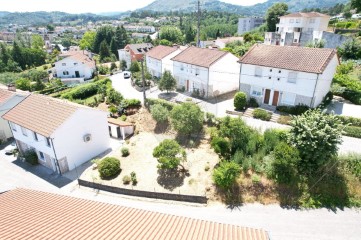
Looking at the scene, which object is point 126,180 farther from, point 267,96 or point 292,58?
point 292,58

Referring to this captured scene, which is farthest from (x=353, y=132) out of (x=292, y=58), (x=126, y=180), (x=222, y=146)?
(x=126, y=180)

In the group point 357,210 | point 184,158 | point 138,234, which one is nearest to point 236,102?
point 184,158

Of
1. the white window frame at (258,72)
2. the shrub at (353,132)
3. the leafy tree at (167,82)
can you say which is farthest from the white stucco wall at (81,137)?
the shrub at (353,132)

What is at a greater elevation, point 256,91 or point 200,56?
point 200,56

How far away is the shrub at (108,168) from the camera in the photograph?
25.4m

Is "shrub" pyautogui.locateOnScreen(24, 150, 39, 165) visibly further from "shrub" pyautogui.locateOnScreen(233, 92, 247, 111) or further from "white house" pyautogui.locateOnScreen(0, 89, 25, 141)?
"shrub" pyautogui.locateOnScreen(233, 92, 247, 111)

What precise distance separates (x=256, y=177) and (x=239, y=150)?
10.7 feet

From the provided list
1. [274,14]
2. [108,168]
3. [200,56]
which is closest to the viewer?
[108,168]

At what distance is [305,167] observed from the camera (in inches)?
855

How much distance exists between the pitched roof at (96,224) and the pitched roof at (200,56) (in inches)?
1125

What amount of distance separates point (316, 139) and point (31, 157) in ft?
98.3

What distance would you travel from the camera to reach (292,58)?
102ft

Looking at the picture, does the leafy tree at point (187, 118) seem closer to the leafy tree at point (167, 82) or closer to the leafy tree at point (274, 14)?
the leafy tree at point (167, 82)

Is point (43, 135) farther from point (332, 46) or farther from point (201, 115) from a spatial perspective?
point (332, 46)
